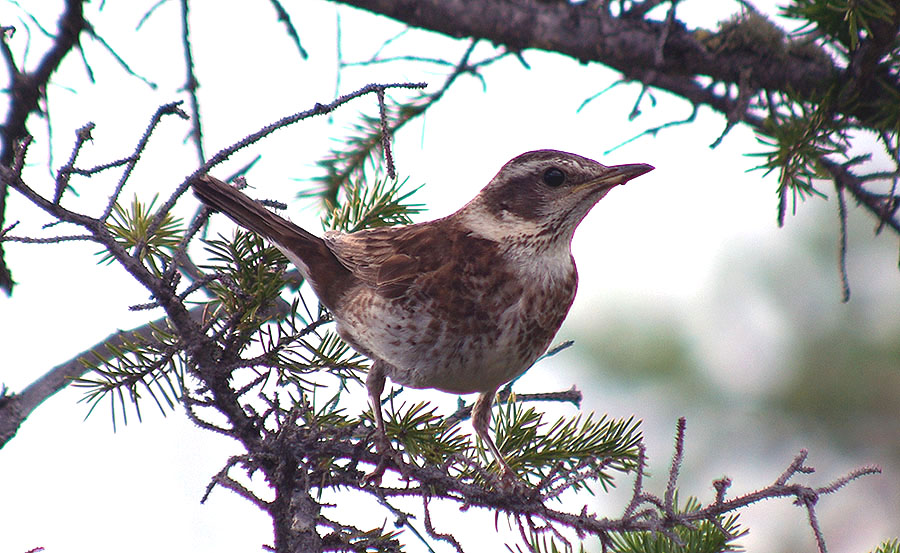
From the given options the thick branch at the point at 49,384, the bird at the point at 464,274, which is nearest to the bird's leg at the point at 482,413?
the bird at the point at 464,274

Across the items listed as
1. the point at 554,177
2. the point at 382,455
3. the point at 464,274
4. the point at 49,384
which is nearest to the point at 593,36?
the point at 554,177

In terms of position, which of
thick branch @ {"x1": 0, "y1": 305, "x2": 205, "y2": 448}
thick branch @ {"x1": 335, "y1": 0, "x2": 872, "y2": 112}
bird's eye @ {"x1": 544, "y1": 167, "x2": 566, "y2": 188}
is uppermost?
thick branch @ {"x1": 335, "y1": 0, "x2": 872, "y2": 112}

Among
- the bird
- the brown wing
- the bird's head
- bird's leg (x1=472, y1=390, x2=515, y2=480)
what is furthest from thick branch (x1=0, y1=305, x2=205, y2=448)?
the bird's head

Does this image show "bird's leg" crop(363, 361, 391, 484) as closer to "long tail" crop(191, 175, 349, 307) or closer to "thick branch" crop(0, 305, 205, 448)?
"long tail" crop(191, 175, 349, 307)

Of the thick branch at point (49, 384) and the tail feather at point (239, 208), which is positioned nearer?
the thick branch at point (49, 384)

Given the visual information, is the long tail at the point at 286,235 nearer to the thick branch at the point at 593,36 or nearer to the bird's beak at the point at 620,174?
the thick branch at the point at 593,36

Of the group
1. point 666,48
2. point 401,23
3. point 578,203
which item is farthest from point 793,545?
point 401,23

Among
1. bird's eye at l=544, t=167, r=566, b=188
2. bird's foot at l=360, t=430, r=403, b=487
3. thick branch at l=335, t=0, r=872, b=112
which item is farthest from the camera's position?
bird's eye at l=544, t=167, r=566, b=188
